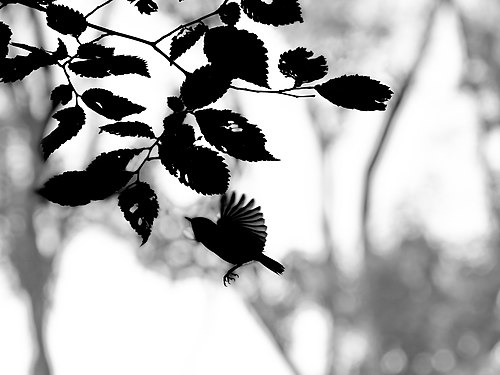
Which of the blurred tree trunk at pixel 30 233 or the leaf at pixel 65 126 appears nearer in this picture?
the leaf at pixel 65 126

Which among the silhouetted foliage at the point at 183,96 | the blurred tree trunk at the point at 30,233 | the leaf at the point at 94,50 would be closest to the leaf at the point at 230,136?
the silhouetted foliage at the point at 183,96

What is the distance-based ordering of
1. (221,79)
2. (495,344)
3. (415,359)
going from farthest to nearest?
(415,359) < (495,344) < (221,79)

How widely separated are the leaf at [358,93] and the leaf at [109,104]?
15cm

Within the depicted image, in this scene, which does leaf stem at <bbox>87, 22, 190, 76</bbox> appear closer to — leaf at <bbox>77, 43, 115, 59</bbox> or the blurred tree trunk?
leaf at <bbox>77, 43, 115, 59</bbox>

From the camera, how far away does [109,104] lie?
1.81ft

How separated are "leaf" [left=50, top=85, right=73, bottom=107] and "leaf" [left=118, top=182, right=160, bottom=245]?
93mm

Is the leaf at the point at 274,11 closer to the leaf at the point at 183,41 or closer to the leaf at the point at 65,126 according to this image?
the leaf at the point at 183,41

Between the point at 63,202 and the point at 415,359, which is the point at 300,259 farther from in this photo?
the point at 63,202

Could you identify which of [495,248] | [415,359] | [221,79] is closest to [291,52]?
[221,79]

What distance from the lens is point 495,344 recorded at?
7730 mm

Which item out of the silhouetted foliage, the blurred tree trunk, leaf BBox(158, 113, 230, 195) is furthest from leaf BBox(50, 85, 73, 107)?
the blurred tree trunk

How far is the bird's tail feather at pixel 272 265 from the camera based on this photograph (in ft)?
1.64

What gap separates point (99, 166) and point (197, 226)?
85mm

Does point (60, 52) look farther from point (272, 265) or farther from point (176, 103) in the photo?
point (272, 265)
